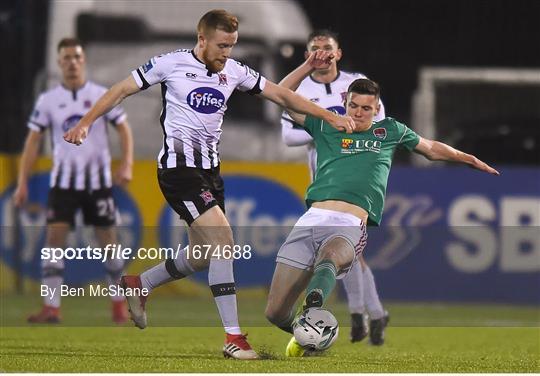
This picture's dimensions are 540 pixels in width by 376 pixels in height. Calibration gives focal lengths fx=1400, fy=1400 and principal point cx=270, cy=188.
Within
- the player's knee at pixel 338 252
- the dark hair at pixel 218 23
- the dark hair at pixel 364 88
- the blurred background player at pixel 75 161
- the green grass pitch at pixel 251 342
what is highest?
the dark hair at pixel 218 23

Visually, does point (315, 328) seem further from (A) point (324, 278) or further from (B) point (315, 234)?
(B) point (315, 234)

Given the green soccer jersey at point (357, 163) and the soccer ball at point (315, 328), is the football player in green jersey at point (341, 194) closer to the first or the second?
the green soccer jersey at point (357, 163)

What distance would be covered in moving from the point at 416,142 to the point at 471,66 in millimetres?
7847

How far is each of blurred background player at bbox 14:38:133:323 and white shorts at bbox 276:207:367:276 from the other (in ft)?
11.3

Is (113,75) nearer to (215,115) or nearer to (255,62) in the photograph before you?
(255,62)

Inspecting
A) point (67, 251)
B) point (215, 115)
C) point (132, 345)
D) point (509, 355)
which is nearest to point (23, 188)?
point (67, 251)

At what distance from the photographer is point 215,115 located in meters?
8.72

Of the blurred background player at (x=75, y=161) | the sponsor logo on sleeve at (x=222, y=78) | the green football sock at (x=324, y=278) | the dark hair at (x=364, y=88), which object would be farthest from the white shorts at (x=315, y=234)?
the blurred background player at (x=75, y=161)

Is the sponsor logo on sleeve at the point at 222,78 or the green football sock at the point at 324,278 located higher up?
the sponsor logo on sleeve at the point at 222,78

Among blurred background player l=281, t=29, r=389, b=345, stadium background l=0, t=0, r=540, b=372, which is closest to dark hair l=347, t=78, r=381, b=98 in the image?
blurred background player l=281, t=29, r=389, b=345

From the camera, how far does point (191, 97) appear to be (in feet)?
28.2

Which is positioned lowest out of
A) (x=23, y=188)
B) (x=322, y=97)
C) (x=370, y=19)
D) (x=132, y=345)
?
(x=132, y=345)

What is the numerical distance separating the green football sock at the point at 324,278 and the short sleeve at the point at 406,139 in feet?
3.50

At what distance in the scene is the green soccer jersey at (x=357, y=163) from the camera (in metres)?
8.81
